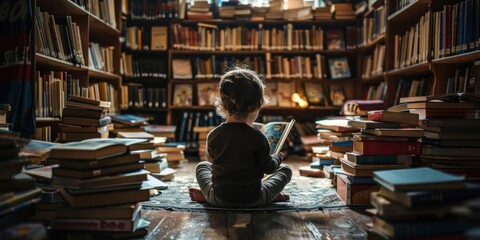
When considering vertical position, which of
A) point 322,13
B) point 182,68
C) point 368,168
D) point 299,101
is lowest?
point 368,168

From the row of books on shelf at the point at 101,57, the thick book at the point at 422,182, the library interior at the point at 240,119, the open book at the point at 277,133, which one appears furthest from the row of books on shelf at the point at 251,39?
the thick book at the point at 422,182

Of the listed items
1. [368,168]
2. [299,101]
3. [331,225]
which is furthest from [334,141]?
[299,101]

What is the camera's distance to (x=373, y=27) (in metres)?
4.73

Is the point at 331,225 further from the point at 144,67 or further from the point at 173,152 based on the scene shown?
the point at 144,67

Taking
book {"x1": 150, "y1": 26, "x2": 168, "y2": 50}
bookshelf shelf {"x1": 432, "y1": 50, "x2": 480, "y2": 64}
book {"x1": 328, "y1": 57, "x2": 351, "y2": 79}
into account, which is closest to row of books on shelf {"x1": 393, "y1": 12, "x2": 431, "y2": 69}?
bookshelf shelf {"x1": 432, "y1": 50, "x2": 480, "y2": 64}

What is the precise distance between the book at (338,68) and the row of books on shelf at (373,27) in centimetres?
31

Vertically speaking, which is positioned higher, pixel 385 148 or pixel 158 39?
pixel 158 39

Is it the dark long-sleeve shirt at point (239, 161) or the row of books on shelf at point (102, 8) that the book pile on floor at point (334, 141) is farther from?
the row of books on shelf at point (102, 8)

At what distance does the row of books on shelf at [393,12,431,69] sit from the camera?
3262 millimetres

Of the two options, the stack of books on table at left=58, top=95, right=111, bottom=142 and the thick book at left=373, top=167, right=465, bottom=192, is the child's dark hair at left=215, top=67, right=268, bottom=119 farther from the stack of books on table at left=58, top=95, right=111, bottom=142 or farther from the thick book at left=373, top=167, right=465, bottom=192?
the stack of books on table at left=58, top=95, right=111, bottom=142

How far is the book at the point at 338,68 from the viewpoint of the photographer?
17.8 feet

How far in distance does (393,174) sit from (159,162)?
204 cm

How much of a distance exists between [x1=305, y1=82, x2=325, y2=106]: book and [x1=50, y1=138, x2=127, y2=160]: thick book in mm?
3923

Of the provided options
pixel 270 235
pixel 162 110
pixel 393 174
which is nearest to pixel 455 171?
pixel 393 174
